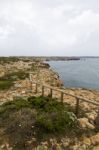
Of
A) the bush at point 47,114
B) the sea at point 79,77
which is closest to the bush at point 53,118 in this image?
the bush at point 47,114

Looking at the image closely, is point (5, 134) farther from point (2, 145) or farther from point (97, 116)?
point (97, 116)

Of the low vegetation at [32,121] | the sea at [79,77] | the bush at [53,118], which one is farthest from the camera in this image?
the sea at [79,77]

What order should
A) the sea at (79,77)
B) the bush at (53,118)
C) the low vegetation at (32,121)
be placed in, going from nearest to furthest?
the low vegetation at (32,121) → the bush at (53,118) → the sea at (79,77)

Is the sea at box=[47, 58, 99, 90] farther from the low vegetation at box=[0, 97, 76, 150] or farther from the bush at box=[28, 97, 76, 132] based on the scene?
the low vegetation at box=[0, 97, 76, 150]

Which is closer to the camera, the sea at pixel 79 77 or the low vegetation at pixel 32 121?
the low vegetation at pixel 32 121

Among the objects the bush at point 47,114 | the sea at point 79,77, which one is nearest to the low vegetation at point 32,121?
the bush at point 47,114

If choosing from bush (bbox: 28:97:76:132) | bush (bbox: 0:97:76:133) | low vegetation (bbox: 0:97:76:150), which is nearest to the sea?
bush (bbox: 0:97:76:133)

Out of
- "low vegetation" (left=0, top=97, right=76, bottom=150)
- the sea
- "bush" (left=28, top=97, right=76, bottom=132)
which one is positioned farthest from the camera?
the sea

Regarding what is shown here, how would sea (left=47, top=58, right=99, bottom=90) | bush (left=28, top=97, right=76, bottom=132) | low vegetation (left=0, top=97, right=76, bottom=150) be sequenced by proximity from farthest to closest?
sea (left=47, top=58, right=99, bottom=90), bush (left=28, top=97, right=76, bottom=132), low vegetation (left=0, top=97, right=76, bottom=150)

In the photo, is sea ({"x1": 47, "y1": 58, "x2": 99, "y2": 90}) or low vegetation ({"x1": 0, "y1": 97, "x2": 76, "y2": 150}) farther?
sea ({"x1": 47, "y1": 58, "x2": 99, "y2": 90})

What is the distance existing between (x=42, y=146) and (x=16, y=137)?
3.65 ft

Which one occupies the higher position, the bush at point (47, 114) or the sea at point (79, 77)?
the bush at point (47, 114)

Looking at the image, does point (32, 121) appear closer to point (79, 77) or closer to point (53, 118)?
point (53, 118)

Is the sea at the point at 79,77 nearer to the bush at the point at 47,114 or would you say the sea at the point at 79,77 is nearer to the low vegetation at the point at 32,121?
the bush at the point at 47,114
